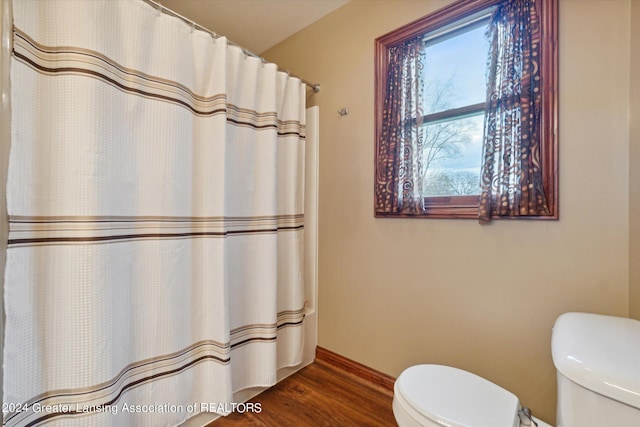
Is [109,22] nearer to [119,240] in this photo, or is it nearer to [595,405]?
[119,240]

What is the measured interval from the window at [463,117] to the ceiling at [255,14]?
0.65 metres

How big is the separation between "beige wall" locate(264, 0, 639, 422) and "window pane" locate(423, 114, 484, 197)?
188 mm

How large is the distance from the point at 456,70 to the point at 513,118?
1.45ft

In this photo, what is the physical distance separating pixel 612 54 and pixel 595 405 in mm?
1198

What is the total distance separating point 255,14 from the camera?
188 cm

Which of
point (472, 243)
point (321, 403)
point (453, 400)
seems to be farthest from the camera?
point (321, 403)

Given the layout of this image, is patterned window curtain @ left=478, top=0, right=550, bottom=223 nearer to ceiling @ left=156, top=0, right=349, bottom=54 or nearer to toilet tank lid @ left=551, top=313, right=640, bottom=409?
toilet tank lid @ left=551, top=313, right=640, bottom=409

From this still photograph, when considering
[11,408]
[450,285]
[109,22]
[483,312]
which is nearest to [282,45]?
[109,22]

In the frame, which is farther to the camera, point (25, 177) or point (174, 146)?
point (174, 146)

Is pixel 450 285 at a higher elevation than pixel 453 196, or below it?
below

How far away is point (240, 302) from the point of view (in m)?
1.45

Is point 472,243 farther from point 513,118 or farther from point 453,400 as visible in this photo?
point 453,400

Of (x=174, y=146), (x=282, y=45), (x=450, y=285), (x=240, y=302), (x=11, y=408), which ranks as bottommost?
(x=11, y=408)

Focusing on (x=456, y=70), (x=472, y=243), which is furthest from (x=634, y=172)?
(x=456, y=70)
